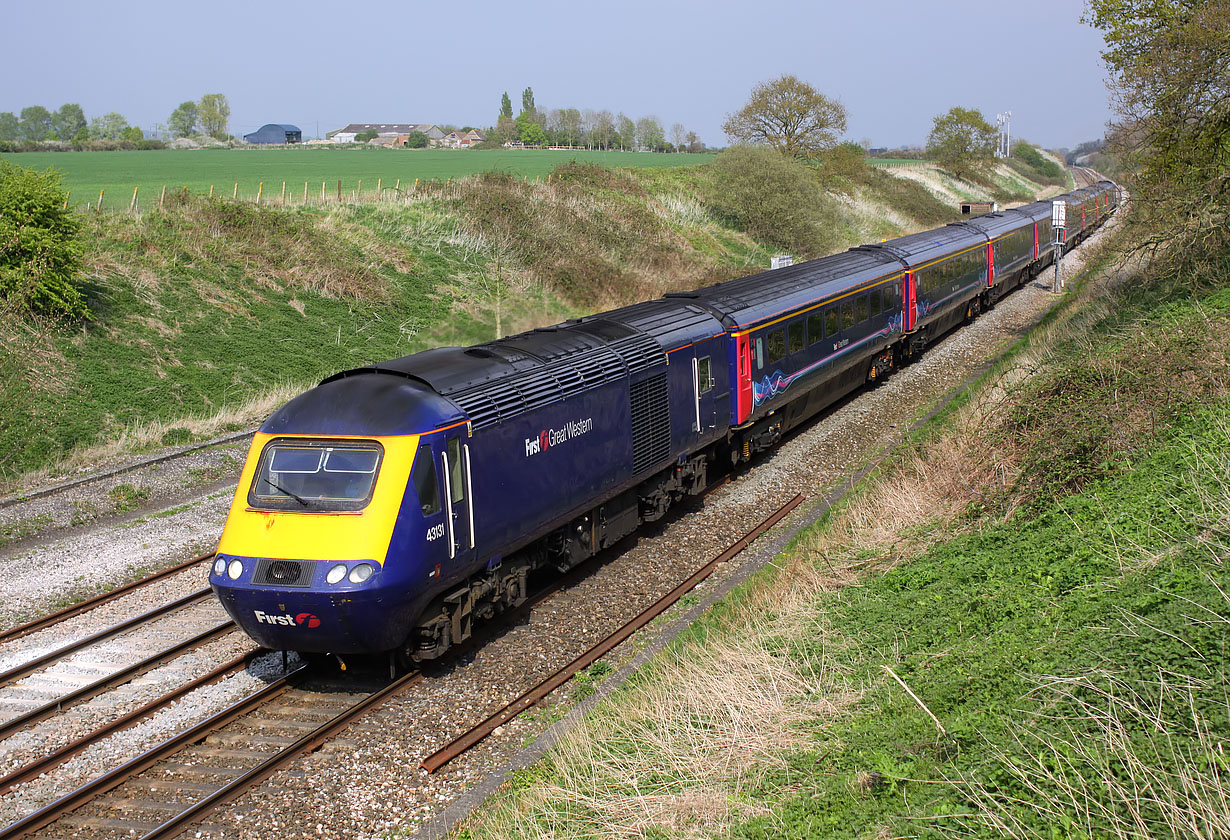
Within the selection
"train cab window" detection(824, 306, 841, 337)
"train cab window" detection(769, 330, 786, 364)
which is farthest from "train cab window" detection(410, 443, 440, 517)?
"train cab window" detection(824, 306, 841, 337)

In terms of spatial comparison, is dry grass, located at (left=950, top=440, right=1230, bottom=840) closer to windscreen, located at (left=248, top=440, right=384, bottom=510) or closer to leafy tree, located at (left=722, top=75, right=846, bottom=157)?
windscreen, located at (left=248, top=440, right=384, bottom=510)

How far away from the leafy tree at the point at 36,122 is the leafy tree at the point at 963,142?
3442 inches

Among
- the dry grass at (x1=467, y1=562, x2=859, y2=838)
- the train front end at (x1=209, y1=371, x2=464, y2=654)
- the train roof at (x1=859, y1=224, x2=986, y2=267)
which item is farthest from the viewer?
the train roof at (x1=859, y1=224, x2=986, y2=267)

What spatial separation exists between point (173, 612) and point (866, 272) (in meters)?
16.5

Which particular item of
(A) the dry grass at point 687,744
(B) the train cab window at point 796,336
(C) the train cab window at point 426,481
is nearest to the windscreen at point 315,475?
(C) the train cab window at point 426,481

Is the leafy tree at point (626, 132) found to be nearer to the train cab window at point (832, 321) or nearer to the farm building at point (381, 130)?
the farm building at point (381, 130)

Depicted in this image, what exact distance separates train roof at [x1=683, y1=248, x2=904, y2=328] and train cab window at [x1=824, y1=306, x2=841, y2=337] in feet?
1.04

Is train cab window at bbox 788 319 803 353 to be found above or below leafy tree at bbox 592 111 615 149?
below

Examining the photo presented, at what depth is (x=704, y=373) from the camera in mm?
15109

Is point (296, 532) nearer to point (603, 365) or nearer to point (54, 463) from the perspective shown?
point (603, 365)

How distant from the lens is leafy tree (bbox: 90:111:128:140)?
7875 centimetres

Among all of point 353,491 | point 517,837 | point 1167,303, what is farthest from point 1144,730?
point 1167,303

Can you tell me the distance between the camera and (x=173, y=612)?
12.0 m

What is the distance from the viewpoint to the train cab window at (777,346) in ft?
56.2
